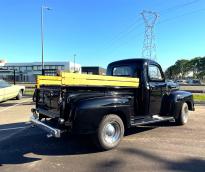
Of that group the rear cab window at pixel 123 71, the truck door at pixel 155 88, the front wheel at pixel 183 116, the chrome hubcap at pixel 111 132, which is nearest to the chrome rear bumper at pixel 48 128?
the chrome hubcap at pixel 111 132

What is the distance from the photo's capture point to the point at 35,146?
7184mm

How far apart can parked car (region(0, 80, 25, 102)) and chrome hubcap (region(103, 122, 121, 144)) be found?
10839 mm

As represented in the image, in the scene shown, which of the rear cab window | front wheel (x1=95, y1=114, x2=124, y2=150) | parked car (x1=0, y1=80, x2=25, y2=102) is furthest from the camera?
parked car (x1=0, y1=80, x2=25, y2=102)

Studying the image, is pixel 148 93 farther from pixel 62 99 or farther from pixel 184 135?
pixel 62 99

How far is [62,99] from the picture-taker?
6336 mm

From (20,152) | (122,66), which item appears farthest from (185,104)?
(20,152)

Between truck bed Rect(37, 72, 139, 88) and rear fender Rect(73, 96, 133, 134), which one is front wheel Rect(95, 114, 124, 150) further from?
truck bed Rect(37, 72, 139, 88)

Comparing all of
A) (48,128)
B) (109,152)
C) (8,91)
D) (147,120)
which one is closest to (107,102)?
(109,152)

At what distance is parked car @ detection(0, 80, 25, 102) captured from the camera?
53.8 ft

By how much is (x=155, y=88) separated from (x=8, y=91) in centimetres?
1078

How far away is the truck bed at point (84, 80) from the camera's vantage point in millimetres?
6414

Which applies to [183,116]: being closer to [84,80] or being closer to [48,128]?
[84,80]

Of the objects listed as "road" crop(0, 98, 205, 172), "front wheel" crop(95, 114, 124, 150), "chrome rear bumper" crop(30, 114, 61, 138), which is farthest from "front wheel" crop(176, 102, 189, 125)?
"chrome rear bumper" crop(30, 114, 61, 138)

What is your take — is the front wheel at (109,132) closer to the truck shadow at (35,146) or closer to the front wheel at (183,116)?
the truck shadow at (35,146)
